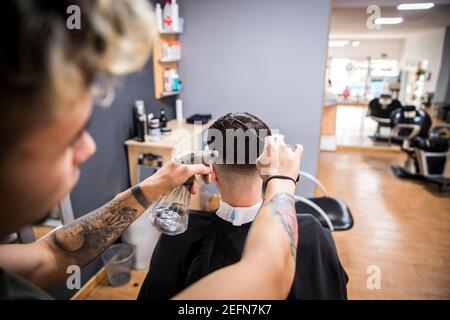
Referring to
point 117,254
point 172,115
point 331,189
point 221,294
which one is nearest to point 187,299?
point 221,294

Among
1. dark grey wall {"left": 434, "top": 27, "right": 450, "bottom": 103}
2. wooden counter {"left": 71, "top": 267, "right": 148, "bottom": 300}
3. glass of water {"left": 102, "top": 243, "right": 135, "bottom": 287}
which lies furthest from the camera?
dark grey wall {"left": 434, "top": 27, "right": 450, "bottom": 103}

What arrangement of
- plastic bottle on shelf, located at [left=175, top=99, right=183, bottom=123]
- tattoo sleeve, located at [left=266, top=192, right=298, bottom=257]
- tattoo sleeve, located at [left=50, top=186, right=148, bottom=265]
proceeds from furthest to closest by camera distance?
plastic bottle on shelf, located at [left=175, top=99, right=183, bottom=123]
tattoo sleeve, located at [left=50, top=186, right=148, bottom=265]
tattoo sleeve, located at [left=266, top=192, right=298, bottom=257]

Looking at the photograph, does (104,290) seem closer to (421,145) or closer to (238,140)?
(238,140)

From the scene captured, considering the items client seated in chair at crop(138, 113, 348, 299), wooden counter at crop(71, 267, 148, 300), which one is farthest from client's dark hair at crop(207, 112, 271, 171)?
wooden counter at crop(71, 267, 148, 300)

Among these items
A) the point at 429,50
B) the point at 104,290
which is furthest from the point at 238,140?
the point at 429,50

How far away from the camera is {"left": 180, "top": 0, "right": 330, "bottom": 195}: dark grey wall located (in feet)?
8.62

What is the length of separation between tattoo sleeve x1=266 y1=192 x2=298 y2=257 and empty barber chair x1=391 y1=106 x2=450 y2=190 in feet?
12.9

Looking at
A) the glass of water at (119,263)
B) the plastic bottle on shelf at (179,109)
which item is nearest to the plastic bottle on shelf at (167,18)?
the plastic bottle on shelf at (179,109)

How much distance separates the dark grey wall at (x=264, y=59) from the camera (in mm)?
2627

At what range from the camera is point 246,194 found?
1206 mm

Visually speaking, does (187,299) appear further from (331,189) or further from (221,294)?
(331,189)

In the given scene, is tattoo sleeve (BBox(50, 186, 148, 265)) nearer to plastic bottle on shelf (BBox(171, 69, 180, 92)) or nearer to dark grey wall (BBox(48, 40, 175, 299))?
dark grey wall (BBox(48, 40, 175, 299))

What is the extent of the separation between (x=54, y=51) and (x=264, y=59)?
8.35 ft

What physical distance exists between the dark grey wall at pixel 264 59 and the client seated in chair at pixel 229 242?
149cm
